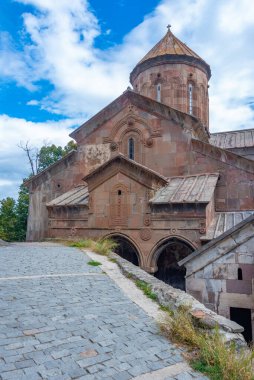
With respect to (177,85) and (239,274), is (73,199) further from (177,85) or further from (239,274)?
(177,85)

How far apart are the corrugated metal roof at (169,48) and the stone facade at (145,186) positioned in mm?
4715

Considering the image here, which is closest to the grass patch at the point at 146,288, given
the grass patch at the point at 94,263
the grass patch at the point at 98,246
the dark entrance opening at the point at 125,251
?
the grass patch at the point at 94,263

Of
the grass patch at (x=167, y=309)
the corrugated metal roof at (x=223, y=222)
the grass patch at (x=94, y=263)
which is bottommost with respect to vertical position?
the grass patch at (x=167, y=309)

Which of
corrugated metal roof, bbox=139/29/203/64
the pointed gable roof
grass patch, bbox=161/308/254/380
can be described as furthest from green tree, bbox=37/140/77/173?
grass patch, bbox=161/308/254/380

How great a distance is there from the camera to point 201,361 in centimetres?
261

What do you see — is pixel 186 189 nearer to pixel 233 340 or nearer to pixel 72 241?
pixel 72 241

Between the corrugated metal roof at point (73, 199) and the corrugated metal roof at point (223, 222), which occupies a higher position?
the corrugated metal roof at point (73, 199)

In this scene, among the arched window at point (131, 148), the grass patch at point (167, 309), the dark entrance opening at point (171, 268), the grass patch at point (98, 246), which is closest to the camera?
the grass patch at point (167, 309)

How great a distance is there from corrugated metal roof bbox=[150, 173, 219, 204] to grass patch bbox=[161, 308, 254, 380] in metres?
5.41

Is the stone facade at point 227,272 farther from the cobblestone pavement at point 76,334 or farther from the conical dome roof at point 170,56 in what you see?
→ the conical dome roof at point 170,56

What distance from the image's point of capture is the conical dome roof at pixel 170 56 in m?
14.7

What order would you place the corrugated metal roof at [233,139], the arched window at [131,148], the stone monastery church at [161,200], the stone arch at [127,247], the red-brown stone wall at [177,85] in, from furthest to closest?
1. the corrugated metal roof at [233,139]
2. the red-brown stone wall at [177,85]
3. the arched window at [131,148]
4. the stone arch at [127,247]
5. the stone monastery church at [161,200]

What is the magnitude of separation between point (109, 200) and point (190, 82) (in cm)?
806

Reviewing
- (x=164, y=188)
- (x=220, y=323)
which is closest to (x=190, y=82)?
(x=164, y=188)
